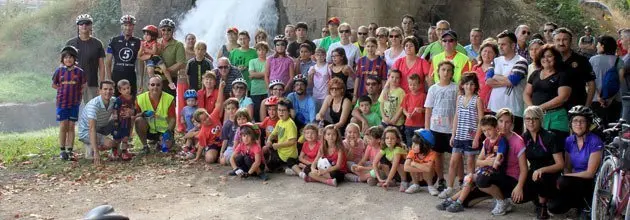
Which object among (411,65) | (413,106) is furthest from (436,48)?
(413,106)

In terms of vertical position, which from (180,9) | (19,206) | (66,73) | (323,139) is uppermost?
(180,9)

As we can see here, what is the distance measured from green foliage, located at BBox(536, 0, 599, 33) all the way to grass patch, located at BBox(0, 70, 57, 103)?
1177cm

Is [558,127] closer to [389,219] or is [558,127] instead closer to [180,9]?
[389,219]

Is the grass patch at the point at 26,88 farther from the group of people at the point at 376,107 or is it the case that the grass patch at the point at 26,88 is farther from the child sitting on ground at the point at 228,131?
the child sitting on ground at the point at 228,131

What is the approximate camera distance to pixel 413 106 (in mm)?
8141

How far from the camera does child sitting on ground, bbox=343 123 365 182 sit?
8.15m

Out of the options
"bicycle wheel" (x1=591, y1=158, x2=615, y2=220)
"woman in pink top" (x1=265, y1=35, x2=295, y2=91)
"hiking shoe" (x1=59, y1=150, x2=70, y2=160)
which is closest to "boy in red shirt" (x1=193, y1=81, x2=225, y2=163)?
"woman in pink top" (x1=265, y1=35, x2=295, y2=91)

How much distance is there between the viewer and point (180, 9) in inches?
685

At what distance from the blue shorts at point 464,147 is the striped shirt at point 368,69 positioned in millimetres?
1788

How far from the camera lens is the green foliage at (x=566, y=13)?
16.8 meters

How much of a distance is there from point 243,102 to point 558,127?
12.2 ft

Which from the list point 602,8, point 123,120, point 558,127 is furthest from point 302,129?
point 602,8

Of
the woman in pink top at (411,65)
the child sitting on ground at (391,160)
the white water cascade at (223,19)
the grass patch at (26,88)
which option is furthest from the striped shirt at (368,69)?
the grass patch at (26,88)

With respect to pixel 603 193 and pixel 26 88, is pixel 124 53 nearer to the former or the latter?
pixel 603 193
